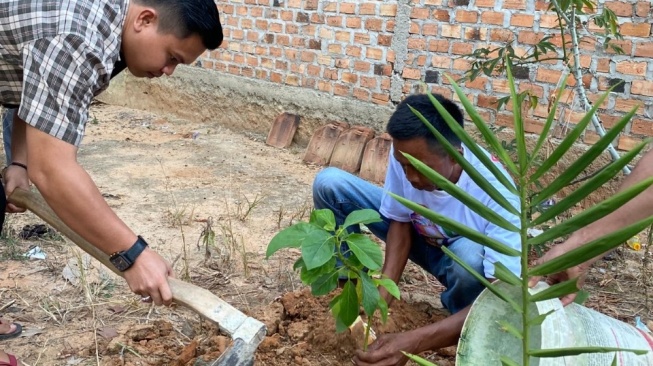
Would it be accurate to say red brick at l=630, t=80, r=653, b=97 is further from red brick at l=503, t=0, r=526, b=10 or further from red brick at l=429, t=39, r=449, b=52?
red brick at l=429, t=39, r=449, b=52

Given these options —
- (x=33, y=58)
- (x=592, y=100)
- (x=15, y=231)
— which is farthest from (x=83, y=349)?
(x=592, y=100)

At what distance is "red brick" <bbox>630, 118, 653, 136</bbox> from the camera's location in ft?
12.6

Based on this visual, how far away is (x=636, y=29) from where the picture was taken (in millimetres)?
3832

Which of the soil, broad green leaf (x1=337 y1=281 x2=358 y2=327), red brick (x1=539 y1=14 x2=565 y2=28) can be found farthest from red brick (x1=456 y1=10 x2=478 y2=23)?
broad green leaf (x1=337 y1=281 x2=358 y2=327)

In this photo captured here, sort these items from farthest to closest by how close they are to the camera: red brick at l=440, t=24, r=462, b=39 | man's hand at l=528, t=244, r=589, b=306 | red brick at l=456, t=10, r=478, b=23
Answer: red brick at l=440, t=24, r=462, b=39 → red brick at l=456, t=10, r=478, b=23 → man's hand at l=528, t=244, r=589, b=306

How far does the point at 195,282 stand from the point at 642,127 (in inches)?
108

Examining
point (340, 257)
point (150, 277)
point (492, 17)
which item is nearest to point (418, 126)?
point (340, 257)

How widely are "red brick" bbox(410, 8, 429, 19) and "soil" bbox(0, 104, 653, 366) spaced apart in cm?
143

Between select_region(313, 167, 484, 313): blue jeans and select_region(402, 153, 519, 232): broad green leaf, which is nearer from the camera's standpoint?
select_region(402, 153, 519, 232): broad green leaf

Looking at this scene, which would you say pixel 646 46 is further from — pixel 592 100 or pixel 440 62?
pixel 440 62

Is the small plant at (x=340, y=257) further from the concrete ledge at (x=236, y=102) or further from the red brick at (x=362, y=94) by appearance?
the red brick at (x=362, y=94)

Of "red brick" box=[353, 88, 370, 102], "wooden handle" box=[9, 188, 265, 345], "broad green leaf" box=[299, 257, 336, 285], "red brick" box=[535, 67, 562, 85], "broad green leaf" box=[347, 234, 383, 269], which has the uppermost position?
"red brick" box=[535, 67, 562, 85]

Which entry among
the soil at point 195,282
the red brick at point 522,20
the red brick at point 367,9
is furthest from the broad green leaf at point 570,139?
the red brick at point 367,9

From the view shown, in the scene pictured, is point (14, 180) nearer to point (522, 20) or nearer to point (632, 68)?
point (522, 20)
